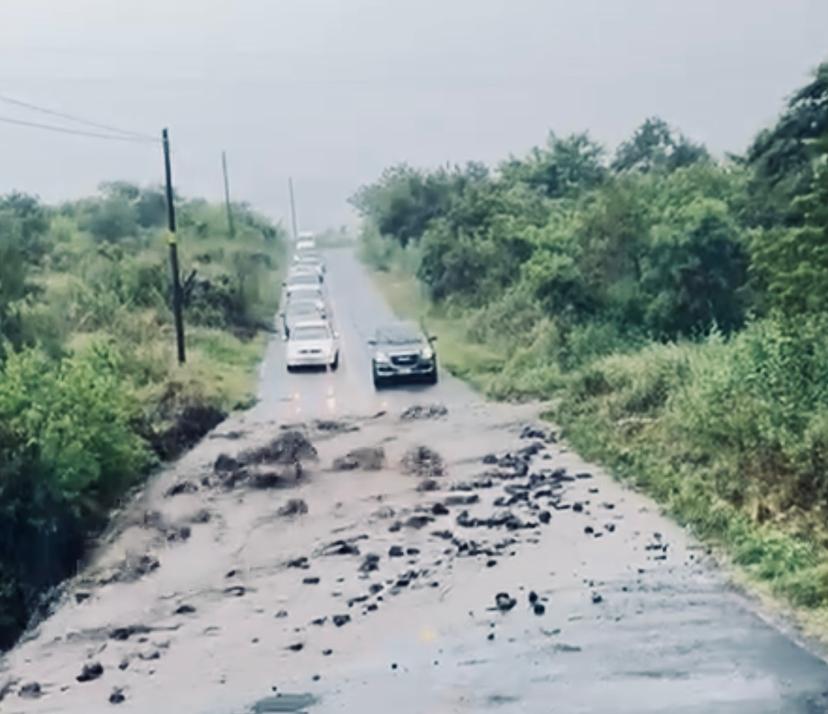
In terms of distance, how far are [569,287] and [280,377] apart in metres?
8.74

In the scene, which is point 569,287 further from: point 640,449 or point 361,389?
point 640,449

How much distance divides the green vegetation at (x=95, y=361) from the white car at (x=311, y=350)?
152 centimetres

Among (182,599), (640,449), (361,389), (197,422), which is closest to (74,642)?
(182,599)

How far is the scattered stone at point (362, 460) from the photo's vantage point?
26.9 m

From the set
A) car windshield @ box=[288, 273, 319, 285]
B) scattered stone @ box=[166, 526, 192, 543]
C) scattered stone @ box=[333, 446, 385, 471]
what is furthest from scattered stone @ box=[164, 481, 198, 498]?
car windshield @ box=[288, 273, 319, 285]

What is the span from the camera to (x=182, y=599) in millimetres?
18938

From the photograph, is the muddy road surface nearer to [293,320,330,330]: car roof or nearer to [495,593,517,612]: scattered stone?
[495,593,517,612]: scattered stone

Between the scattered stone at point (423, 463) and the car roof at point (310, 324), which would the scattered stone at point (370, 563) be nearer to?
the scattered stone at point (423, 463)

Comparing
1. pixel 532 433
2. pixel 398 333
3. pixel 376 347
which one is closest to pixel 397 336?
pixel 398 333

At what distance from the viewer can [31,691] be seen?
51.7 ft

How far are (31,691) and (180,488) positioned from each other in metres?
10.2

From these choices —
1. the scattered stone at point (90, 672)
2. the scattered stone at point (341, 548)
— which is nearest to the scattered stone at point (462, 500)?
the scattered stone at point (341, 548)

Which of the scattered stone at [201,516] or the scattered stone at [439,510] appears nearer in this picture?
the scattered stone at [439,510]

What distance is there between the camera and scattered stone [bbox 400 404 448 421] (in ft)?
106
